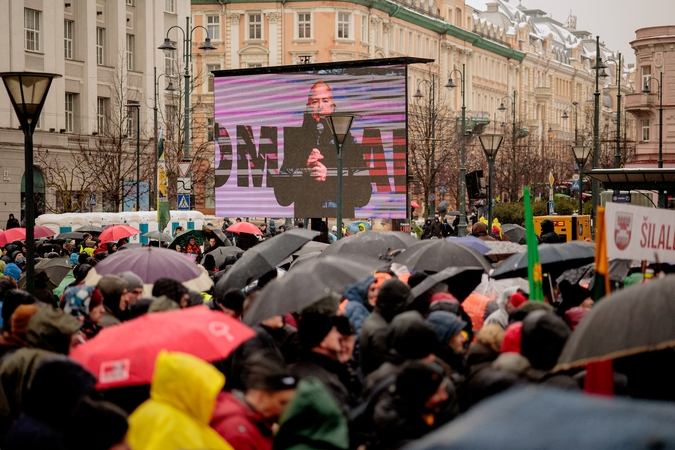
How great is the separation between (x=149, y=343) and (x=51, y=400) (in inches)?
32.6

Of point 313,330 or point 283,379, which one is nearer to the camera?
point 283,379

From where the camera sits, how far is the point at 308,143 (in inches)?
1036

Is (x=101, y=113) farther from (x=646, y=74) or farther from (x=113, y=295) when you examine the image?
(x=113, y=295)

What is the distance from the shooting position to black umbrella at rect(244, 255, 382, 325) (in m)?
7.59

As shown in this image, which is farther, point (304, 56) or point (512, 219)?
point (304, 56)

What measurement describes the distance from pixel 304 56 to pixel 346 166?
58375 millimetres

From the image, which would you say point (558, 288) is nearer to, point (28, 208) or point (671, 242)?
point (671, 242)

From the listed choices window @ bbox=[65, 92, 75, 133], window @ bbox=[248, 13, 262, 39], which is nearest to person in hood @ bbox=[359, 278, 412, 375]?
window @ bbox=[65, 92, 75, 133]

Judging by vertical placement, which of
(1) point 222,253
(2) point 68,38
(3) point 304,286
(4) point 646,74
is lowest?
(1) point 222,253

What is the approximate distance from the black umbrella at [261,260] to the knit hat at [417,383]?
5556 mm

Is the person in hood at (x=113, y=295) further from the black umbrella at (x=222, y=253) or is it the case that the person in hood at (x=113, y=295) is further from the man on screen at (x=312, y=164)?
the man on screen at (x=312, y=164)

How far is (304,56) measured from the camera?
82875mm

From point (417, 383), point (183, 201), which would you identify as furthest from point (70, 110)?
→ point (417, 383)

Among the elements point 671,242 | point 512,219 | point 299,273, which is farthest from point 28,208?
point 512,219
